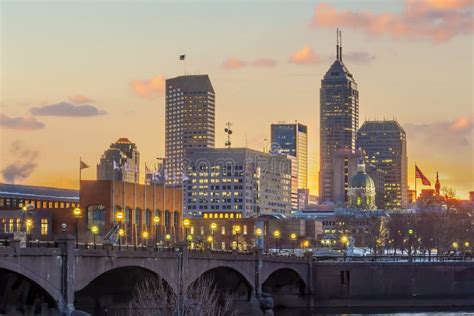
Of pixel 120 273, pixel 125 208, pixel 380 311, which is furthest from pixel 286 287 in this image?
pixel 125 208

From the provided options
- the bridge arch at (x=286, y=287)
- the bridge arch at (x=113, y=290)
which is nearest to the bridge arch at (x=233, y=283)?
the bridge arch at (x=286, y=287)

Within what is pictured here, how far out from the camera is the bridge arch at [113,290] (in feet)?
308

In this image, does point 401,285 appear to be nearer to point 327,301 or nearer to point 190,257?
point 327,301

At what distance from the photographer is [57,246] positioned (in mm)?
80375

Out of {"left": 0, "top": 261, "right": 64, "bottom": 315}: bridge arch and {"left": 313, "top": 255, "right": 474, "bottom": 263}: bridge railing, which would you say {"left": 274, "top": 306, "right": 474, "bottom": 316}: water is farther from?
{"left": 0, "top": 261, "right": 64, "bottom": 315}: bridge arch

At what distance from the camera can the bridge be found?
7812cm

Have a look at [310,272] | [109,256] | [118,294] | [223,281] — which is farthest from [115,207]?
[109,256]

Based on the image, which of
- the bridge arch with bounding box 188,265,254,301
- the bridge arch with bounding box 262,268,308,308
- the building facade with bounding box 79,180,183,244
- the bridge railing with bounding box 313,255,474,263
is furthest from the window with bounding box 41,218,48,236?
the bridge arch with bounding box 188,265,254,301

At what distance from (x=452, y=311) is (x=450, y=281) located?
13428mm

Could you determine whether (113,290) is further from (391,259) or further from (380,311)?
Result: (391,259)

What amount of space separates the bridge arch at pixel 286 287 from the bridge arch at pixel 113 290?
29770mm

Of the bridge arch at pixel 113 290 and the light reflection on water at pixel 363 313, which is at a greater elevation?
the bridge arch at pixel 113 290

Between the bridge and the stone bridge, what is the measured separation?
0.07m

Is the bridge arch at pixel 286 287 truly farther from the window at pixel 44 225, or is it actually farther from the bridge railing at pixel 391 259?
the window at pixel 44 225
